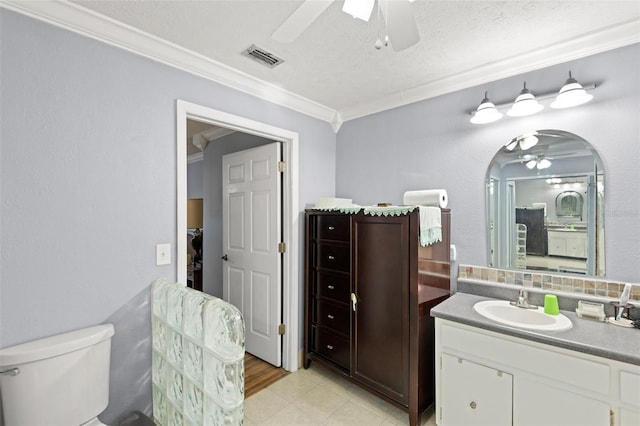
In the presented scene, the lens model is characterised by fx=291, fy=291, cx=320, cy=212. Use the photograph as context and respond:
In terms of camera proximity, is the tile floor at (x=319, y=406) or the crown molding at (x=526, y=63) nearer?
the crown molding at (x=526, y=63)

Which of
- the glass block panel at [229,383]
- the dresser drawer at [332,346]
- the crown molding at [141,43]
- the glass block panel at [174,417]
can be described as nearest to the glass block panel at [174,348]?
the glass block panel at [174,417]

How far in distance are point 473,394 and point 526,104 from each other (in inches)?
70.6

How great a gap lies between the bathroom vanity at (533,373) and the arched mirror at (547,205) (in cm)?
40

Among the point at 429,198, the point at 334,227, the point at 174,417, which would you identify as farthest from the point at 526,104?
the point at 174,417

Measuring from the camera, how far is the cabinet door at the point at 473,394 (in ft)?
5.19

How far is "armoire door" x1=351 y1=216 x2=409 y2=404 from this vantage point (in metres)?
1.95

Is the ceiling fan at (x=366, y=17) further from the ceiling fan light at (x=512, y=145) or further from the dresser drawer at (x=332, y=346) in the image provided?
the dresser drawer at (x=332, y=346)

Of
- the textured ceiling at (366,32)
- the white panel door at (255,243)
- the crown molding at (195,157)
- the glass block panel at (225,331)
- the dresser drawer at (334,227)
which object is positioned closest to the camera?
the glass block panel at (225,331)

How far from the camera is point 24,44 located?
1.39 metres

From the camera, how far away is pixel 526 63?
1.94m

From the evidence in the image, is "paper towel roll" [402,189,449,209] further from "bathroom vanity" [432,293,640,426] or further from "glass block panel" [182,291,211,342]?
"glass block panel" [182,291,211,342]

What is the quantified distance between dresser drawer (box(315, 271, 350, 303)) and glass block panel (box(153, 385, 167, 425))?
4.26 feet

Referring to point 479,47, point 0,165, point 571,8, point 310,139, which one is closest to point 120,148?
point 0,165

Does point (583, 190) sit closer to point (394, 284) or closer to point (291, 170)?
point (394, 284)
